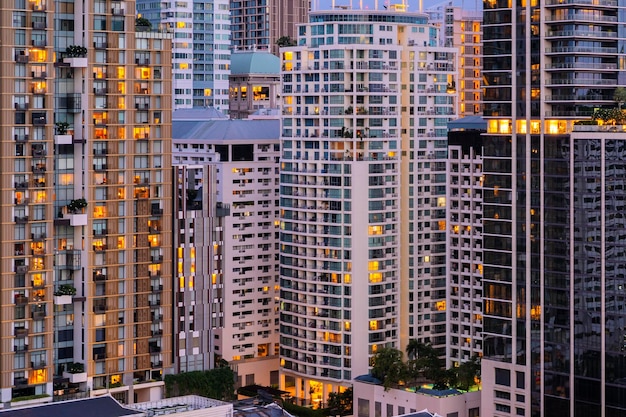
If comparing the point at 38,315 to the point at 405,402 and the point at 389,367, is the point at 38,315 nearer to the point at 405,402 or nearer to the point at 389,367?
the point at 389,367

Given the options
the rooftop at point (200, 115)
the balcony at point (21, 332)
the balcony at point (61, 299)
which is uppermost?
the rooftop at point (200, 115)

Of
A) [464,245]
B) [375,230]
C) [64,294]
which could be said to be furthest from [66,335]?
[464,245]

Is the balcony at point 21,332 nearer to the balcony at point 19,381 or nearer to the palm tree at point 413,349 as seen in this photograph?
the balcony at point 19,381

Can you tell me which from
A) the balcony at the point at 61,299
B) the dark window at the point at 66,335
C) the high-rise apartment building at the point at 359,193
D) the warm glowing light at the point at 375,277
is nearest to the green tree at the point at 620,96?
the high-rise apartment building at the point at 359,193

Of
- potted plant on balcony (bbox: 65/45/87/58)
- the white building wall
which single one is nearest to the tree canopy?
the white building wall

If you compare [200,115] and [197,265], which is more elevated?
[200,115]

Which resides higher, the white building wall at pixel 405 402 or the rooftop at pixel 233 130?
the rooftop at pixel 233 130

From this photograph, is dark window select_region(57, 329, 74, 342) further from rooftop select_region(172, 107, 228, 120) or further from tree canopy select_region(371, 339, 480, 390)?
rooftop select_region(172, 107, 228, 120)
